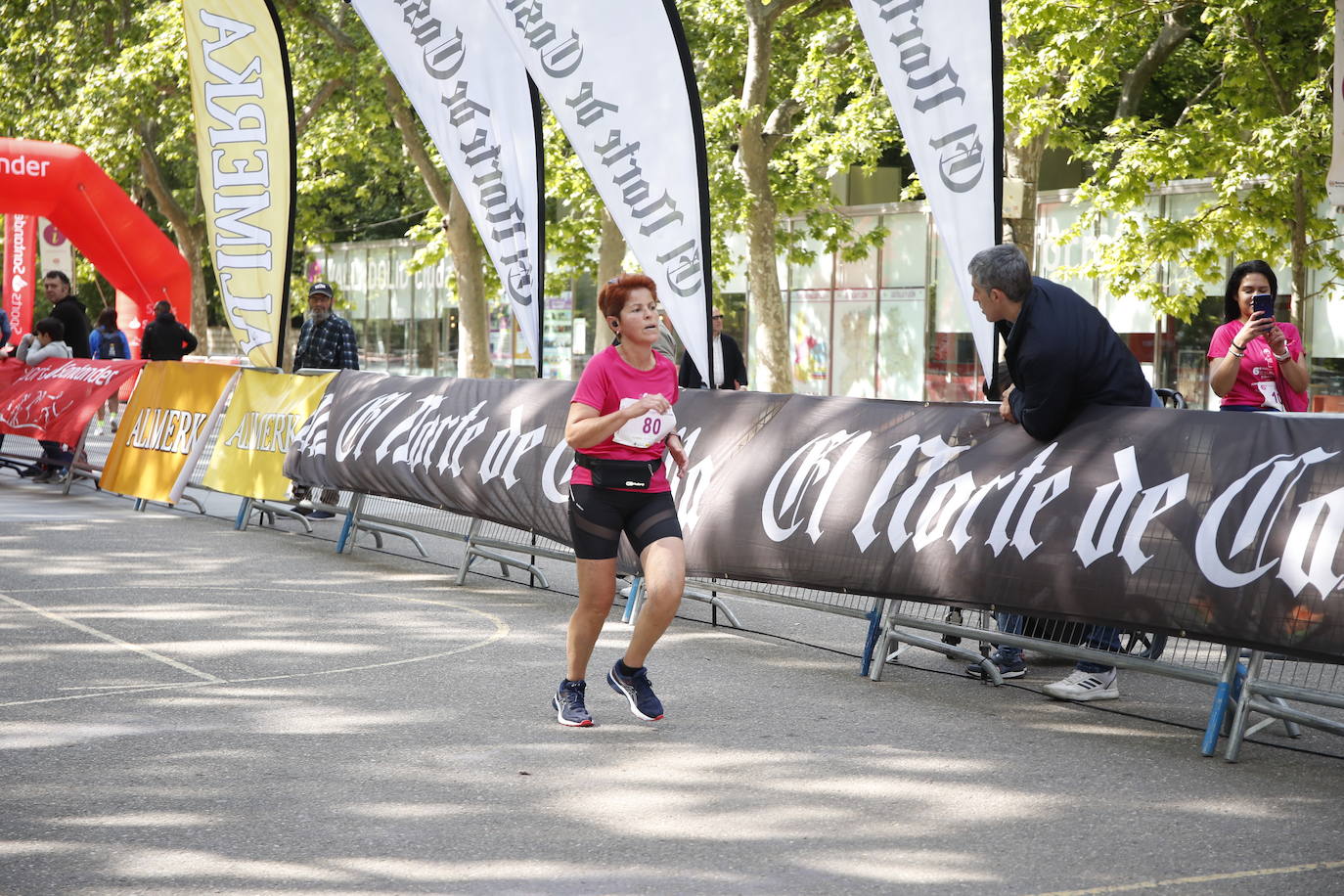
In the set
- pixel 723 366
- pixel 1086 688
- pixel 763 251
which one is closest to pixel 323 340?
pixel 723 366

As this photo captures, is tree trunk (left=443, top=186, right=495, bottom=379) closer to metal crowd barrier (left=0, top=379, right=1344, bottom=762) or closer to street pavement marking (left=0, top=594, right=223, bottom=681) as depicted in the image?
metal crowd barrier (left=0, top=379, right=1344, bottom=762)

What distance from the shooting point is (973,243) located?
792cm

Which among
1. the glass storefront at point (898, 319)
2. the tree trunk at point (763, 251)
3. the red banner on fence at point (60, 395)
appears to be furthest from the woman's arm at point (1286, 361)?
the tree trunk at point (763, 251)

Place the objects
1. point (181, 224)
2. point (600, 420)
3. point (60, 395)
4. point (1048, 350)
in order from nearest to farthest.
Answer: point (600, 420) → point (1048, 350) → point (60, 395) → point (181, 224)

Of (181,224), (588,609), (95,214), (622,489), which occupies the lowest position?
(588,609)

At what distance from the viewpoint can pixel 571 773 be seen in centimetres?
550

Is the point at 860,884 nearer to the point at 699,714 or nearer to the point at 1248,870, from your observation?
the point at 1248,870

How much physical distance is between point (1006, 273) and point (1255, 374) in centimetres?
267

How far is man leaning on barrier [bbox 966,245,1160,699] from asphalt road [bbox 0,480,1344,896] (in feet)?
3.41

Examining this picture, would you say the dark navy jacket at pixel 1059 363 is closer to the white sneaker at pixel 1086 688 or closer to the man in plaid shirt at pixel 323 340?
the white sneaker at pixel 1086 688

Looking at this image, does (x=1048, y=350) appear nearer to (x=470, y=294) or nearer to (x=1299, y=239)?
(x=1299, y=239)

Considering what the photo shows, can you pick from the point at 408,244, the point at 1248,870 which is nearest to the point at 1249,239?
the point at 1248,870

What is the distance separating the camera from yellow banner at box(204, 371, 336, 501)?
12.3m

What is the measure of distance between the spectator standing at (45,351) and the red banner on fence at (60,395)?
0.61 ft
